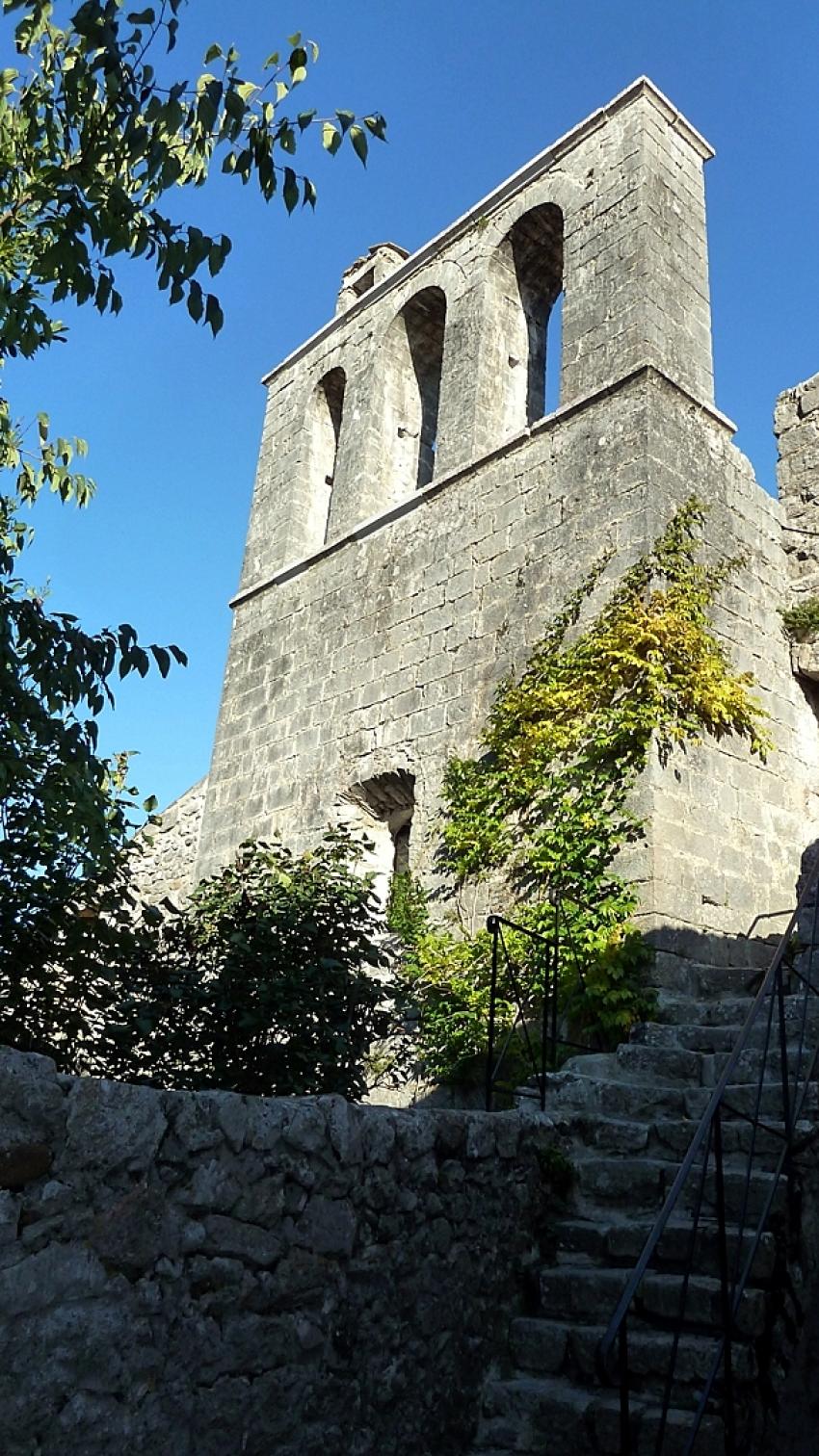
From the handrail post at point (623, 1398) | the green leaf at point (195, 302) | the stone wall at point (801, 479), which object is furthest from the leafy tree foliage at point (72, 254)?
the stone wall at point (801, 479)

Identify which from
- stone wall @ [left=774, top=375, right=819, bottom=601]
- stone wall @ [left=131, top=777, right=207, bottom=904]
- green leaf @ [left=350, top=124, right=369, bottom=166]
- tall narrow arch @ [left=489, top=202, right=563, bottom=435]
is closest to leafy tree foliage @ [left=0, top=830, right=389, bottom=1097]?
green leaf @ [left=350, top=124, right=369, bottom=166]

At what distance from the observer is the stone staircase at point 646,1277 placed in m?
3.71

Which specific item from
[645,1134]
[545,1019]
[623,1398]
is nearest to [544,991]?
[545,1019]

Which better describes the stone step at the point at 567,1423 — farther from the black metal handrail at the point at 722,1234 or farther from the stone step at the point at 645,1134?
the stone step at the point at 645,1134

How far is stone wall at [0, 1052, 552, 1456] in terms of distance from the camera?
2668 mm

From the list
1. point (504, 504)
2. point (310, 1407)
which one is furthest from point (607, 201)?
point (310, 1407)

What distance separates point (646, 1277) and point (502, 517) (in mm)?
5911

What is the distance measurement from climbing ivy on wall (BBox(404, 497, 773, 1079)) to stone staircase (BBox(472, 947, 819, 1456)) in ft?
3.99

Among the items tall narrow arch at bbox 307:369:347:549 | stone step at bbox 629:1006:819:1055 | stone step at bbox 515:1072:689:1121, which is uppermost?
tall narrow arch at bbox 307:369:347:549

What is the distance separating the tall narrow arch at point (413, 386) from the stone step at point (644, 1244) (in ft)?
24.8

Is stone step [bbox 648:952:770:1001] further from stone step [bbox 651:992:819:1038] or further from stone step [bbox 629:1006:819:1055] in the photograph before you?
stone step [bbox 629:1006:819:1055]

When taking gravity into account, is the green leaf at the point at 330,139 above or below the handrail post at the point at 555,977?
above

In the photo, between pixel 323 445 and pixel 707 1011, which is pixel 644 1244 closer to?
pixel 707 1011

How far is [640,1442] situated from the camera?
3576mm
